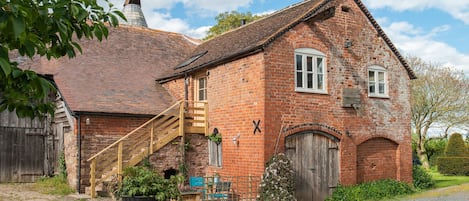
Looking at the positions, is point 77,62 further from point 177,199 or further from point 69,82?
point 177,199

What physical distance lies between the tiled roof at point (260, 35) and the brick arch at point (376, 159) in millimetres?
3102

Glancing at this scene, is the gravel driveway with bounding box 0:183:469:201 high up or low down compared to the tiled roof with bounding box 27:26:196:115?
down

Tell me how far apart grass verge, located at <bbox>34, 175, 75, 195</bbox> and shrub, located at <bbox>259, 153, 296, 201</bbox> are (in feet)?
22.2

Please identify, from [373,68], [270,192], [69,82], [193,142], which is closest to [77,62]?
[69,82]

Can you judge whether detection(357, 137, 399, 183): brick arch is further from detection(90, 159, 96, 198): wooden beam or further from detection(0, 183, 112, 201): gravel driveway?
detection(90, 159, 96, 198): wooden beam

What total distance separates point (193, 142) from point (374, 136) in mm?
6505

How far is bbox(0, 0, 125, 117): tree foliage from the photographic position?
99.2 inches

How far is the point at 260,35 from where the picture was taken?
1545 centimetres

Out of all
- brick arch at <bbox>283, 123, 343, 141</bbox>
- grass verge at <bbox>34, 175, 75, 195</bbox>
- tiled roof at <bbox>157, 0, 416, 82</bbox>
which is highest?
tiled roof at <bbox>157, 0, 416, 82</bbox>

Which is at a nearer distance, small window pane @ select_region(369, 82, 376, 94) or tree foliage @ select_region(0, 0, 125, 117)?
tree foliage @ select_region(0, 0, 125, 117)

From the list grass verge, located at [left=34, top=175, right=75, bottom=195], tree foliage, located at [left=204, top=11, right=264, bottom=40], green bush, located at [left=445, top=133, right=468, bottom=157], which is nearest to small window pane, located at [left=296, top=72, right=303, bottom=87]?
grass verge, located at [left=34, top=175, right=75, bottom=195]

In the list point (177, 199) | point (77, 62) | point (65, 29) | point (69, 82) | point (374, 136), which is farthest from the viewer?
point (77, 62)

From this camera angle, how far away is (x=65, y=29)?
308 centimetres

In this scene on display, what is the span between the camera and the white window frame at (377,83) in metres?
16.7
